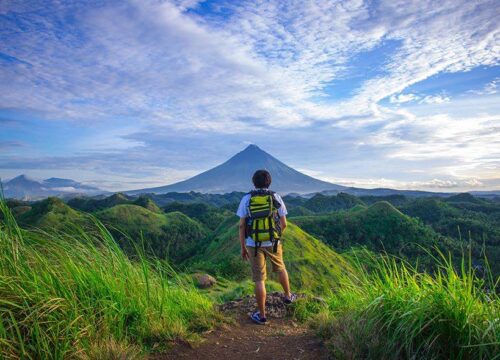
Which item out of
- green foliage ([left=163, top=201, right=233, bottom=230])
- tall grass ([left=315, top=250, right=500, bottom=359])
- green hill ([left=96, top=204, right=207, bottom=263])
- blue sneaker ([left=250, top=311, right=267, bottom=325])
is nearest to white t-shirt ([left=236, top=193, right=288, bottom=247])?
blue sneaker ([left=250, top=311, right=267, bottom=325])

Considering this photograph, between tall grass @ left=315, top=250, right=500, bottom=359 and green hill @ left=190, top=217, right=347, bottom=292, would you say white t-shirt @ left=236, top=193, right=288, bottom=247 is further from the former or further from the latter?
green hill @ left=190, top=217, right=347, bottom=292

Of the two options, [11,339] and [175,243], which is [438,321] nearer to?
[11,339]

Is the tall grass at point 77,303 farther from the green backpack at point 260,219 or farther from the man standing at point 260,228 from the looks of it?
the green backpack at point 260,219

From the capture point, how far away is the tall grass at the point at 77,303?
10.0 feet

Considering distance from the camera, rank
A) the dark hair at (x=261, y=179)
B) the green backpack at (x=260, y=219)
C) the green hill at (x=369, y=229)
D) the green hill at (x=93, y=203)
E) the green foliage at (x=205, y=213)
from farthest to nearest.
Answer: the green hill at (x=93, y=203)
the green foliage at (x=205, y=213)
the green hill at (x=369, y=229)
the dark hair at (x=261, y=179)
the green backpack at (x=260, y=219)

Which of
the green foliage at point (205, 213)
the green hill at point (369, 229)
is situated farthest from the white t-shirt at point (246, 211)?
the green foliage at point (205, 213)

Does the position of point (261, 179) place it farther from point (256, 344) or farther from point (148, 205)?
point (148, 205)

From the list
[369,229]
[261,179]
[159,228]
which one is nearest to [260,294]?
[261,179]

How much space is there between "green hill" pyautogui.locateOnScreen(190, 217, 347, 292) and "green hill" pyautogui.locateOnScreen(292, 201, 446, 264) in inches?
781

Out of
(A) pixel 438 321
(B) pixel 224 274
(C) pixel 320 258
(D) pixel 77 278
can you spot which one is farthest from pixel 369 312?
(C) pixel 320 258

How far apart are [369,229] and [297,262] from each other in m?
29.9

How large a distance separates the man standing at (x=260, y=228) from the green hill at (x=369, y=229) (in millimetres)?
44174

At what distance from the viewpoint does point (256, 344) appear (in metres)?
4.38

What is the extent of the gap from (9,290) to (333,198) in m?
121
